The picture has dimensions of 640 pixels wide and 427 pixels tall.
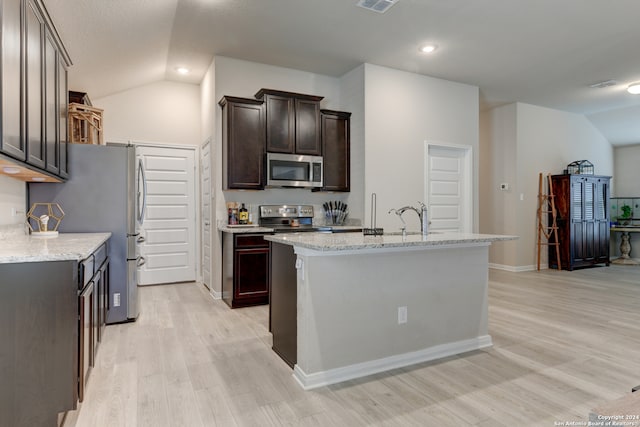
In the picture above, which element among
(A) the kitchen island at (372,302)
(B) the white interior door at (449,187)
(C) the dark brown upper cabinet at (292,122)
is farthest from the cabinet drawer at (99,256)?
(B) the white interior door at (449,187)

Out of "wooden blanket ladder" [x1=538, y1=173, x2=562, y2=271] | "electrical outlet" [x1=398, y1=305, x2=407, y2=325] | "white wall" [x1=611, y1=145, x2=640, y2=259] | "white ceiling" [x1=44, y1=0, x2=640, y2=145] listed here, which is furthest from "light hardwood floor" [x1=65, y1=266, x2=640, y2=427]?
"white wall" [x1=611, y1=145, x2=640, y2=259]

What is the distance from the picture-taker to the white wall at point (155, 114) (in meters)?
5.40

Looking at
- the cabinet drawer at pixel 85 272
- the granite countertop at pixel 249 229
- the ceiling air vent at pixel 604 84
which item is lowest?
the cabinet drawer at pixel 85 272

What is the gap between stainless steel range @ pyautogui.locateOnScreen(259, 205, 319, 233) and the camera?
5.06m

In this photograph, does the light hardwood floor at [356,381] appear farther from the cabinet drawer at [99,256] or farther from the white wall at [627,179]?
the white wall at [627,179]

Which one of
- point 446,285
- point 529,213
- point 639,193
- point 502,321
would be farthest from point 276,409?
point 639,193

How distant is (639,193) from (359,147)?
278 inches

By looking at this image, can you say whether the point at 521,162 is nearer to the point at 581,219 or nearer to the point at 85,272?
the point at 581,219

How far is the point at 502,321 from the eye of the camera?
12.6ft

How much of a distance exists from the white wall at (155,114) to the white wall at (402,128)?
104 inches

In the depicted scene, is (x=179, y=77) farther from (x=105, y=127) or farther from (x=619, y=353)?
(x=619, y=353)

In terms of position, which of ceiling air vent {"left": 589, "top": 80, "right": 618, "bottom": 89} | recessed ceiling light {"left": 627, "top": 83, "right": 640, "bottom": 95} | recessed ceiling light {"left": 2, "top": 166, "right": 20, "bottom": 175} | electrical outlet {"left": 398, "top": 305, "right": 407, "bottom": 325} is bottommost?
electrical outlet {"left": 398, "top": 305, "right": 407, "bottom": 325}

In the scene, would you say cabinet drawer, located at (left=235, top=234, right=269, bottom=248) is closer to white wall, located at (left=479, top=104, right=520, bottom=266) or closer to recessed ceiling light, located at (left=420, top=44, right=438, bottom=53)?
recessed ceiling light, located at (left=420, top=44, right=438, bottom=53)

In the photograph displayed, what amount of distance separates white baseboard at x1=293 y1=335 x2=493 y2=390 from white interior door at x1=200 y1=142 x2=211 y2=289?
3045 millimetres
